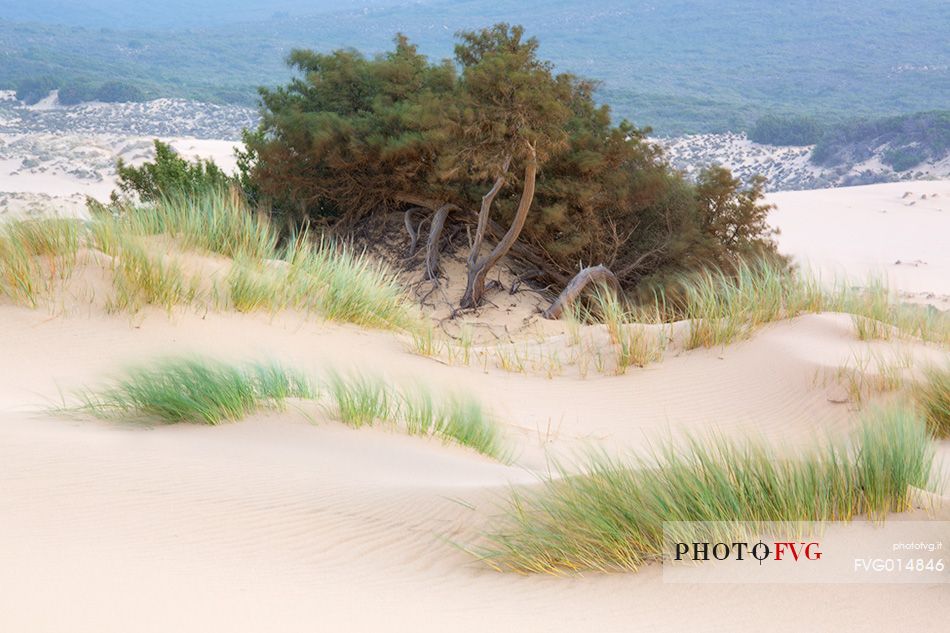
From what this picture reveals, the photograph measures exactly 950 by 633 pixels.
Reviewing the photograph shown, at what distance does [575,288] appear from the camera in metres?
11.5

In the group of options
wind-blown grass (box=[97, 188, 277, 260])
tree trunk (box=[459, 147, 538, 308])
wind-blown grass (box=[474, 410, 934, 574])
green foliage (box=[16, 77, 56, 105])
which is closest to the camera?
wind-blown grass (box=[474, 410, 934, 574])

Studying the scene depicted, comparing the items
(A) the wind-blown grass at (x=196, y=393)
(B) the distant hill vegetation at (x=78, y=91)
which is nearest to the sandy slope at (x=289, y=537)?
(A) the wind-blown grass at (x=196, y=393)

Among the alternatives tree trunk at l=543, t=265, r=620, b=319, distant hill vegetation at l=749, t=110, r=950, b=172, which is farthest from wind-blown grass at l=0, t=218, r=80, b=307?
distant hill vegetation at l=749, t=110, r=950, b=172

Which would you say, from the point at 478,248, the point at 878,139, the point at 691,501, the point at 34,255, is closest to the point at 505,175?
the point at 478,248

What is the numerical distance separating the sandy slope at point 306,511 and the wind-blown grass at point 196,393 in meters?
0.12

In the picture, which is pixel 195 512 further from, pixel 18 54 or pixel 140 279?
pixel 18 54

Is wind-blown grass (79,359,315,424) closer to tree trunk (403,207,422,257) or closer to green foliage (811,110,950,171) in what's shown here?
tree trunk (403,207,422,257)

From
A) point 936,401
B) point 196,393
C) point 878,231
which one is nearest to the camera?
point 196,393

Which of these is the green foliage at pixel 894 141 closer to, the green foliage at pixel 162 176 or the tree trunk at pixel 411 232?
the tree trunk at pixel 411 232

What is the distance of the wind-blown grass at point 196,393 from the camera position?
16.5ft

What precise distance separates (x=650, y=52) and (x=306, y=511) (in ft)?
294

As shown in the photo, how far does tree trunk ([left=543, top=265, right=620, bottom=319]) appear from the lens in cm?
1145

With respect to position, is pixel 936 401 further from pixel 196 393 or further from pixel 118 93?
pixel 118 93

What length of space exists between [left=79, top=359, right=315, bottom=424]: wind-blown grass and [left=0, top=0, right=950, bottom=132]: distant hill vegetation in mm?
49107
